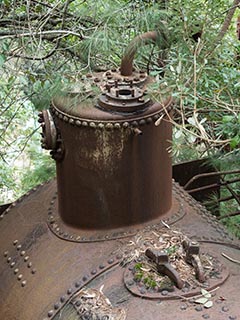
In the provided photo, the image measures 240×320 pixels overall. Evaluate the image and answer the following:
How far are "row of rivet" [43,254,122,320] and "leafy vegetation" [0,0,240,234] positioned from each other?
43 cm

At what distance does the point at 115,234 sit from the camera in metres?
1.96

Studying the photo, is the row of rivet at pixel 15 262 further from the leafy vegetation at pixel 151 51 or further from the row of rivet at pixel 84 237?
the leafy vegetation at pixel 151 51

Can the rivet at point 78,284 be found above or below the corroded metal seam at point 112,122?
below

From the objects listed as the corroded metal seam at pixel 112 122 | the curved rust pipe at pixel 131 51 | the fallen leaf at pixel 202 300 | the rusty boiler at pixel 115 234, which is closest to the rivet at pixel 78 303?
the rusty boiler at pixel 115 234

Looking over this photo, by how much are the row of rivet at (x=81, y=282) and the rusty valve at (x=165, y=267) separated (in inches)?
7.0

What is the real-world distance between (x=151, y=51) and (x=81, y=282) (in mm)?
1198

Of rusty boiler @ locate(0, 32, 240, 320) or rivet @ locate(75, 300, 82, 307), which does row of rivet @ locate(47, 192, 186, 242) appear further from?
Result: rivet @ locate(75, 300, 82, 307)

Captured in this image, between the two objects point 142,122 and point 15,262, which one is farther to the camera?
point 15,262

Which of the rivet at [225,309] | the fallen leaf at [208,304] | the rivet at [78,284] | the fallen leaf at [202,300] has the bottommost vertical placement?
the rivet at [225,309]

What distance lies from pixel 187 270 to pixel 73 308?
1.25 ft

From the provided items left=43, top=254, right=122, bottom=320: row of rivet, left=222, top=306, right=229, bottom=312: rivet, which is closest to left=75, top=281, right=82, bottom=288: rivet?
left=43, top=254, right=122, bottom=320: row of rivet

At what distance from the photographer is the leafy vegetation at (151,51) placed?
2096 millimetres

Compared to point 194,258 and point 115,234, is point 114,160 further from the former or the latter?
point 194,258

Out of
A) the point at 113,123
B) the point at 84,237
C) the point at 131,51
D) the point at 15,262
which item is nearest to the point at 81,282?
the point at 84,237
